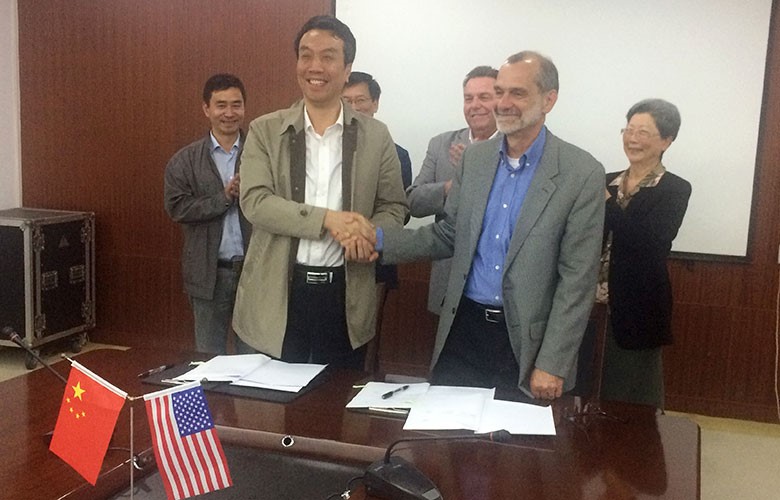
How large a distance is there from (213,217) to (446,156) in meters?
1.14

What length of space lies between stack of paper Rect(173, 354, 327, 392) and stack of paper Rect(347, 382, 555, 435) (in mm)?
182

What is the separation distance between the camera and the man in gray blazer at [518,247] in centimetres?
198

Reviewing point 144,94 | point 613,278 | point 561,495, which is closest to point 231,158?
point 144,94

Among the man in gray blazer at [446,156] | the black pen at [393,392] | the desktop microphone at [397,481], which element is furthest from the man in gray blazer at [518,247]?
the desktop microphone at [397,481]

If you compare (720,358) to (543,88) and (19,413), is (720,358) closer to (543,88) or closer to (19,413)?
(543,88)

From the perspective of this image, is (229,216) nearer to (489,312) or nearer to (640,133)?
(489,312)

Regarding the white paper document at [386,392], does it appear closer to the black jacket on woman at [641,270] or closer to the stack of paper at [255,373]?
the stack of paper at [255,373]

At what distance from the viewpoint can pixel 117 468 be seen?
1321 millimetres

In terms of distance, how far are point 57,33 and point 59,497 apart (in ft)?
13.9

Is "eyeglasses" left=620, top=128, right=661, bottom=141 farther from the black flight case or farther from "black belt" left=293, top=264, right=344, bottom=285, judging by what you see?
the black flight case

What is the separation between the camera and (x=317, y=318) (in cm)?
220

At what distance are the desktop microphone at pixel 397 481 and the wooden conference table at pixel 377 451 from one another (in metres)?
0.03

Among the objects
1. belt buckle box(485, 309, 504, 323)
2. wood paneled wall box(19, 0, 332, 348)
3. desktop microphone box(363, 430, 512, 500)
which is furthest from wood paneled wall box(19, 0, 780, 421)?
desktop microphone box(363, 430, 512, 500)

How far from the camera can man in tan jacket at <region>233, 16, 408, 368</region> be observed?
214 centimetres
